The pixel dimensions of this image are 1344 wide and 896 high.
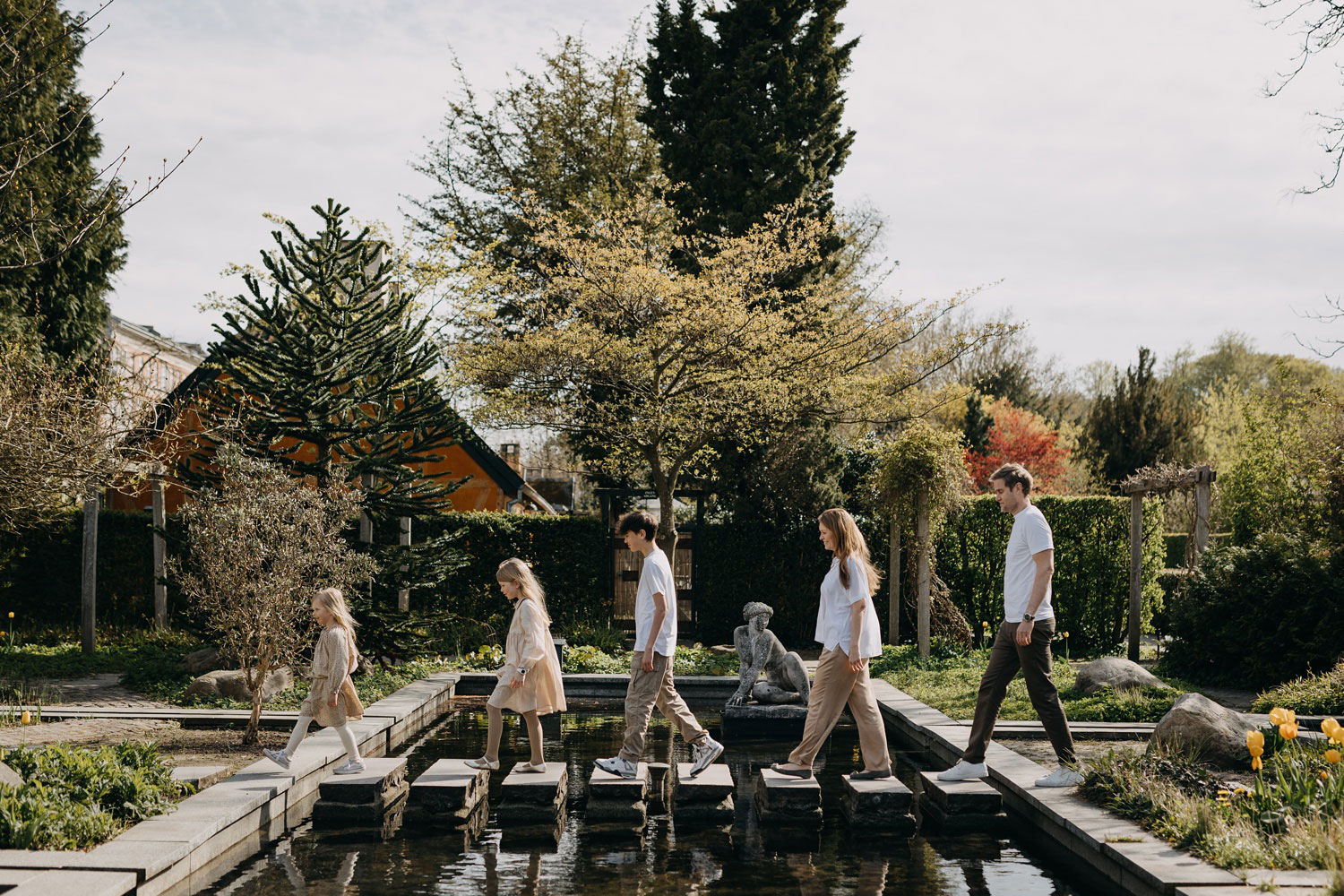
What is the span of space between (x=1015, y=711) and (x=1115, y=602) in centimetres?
681

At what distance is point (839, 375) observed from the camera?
16.2 metres

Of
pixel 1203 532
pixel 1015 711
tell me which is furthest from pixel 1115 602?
pixel 1015 711

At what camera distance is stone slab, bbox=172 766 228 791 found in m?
6.93

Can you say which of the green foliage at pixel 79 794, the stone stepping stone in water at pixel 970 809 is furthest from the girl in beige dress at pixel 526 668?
the stone stepping stone in water at pixel 970 809

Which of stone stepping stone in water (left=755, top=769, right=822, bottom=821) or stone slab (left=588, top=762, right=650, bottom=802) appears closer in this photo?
stone stepping stone in water (left=755, top=769, right=822, bottom=821)

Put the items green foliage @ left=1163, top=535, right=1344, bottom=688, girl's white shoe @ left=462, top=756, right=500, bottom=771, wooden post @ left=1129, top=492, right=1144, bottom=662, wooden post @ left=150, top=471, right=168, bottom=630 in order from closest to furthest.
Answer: girl's white shoe @ left=462, top=756, right=500, bottom=771
green foliage @ left=1163, top=535, right=1344, bottom=688
wooden post @ left=1129, top=492, right=1144, bottom=662
wooden post @ left=150, top=471, right=168, bottom=630

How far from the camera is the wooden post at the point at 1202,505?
550 inches

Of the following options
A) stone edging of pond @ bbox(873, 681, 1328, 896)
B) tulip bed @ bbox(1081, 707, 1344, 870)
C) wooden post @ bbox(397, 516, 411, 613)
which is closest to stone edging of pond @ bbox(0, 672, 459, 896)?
stone edging of pond @ bbox(873, 681, 1328, 896)

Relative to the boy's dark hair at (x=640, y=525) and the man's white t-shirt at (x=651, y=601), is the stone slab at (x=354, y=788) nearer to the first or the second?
the man's white t-shirt at (x=651, y=601)

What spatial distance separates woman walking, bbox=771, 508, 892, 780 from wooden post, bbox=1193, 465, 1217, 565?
841cm

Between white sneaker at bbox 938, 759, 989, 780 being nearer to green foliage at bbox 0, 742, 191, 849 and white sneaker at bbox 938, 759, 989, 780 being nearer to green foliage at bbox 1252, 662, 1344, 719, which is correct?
green foliage at bbox 1252, 662, 1344, 719

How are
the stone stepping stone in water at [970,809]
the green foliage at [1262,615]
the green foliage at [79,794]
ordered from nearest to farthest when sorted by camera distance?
the green foliage at [79,794]
the stone stepping stone in water at [970,809]
the green foliage at [1262,615]

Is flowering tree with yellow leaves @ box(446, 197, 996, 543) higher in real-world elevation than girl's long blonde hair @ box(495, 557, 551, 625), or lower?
higher

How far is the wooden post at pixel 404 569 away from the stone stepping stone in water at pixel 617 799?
6.03 metres
